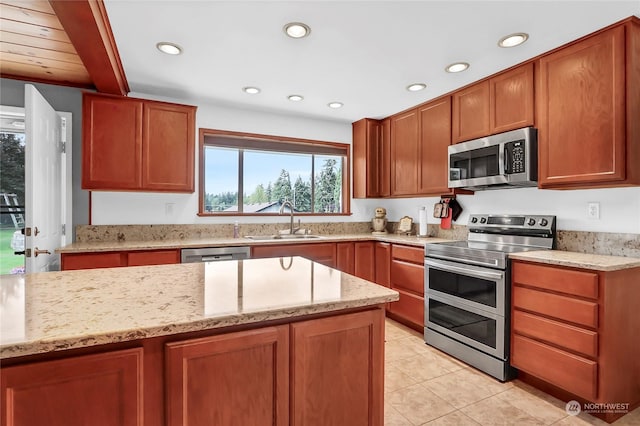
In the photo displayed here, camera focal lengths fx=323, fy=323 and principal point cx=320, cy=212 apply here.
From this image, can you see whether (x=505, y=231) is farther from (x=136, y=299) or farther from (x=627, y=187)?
(x=136, y=299)

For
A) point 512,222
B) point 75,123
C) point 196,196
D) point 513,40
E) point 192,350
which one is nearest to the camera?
point 192,350

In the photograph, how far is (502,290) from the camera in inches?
91.7

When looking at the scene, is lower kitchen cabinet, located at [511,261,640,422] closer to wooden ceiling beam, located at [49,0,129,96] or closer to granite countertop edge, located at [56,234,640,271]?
granite countertop edge, located at [56,234,640,271]

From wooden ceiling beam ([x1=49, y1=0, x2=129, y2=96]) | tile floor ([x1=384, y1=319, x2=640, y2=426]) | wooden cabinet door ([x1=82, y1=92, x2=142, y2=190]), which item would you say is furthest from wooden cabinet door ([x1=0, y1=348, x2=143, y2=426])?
wooden cabinet door ([x1=82, y1=92, x2=142, y2=190])

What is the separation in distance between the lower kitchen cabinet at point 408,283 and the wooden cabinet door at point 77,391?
2722mm

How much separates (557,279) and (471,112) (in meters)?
1.63

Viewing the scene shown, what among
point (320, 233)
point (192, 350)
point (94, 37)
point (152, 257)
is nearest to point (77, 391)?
point (192, 350)

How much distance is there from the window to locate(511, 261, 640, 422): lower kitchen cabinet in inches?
100

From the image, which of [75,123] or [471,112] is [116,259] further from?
[471,112]

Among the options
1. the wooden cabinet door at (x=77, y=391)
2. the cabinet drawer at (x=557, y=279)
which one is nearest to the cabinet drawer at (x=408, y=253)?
the cabinet drawer at (x=557, y=279)

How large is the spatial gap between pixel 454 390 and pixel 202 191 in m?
2.97

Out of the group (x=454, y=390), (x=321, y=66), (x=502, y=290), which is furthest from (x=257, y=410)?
(x=321, y=66)

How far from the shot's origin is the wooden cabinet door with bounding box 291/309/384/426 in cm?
110

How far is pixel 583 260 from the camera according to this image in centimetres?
201
